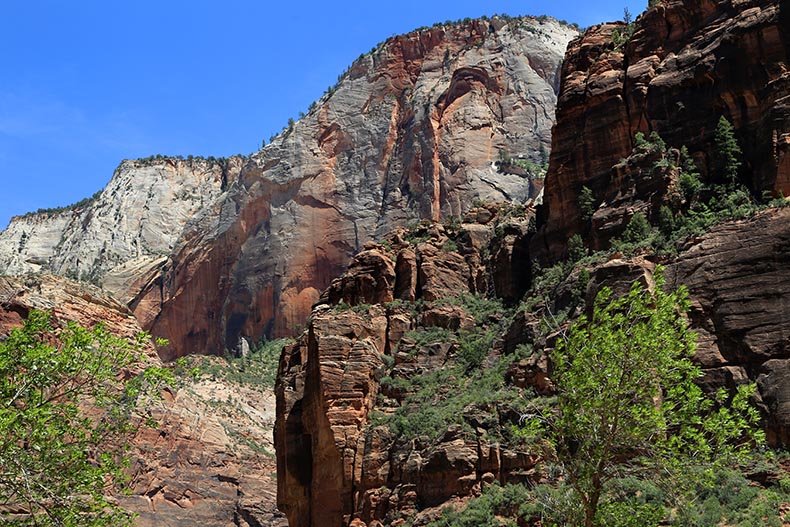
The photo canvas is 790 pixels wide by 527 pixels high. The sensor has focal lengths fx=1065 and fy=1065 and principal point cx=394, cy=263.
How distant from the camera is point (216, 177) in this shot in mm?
194250

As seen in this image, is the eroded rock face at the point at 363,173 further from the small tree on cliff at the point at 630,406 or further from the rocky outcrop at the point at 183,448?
the small tree on cliff at the point at 630,406

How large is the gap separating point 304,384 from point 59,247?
138 m

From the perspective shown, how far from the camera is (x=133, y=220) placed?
186 m

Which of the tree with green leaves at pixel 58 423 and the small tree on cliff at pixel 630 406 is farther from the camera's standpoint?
the small tree on cliff at pixel 630 406

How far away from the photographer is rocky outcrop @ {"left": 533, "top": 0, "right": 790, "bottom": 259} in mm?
58719

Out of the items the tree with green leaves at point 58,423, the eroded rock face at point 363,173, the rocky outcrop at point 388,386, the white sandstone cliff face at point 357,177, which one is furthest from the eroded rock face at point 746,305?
the eroded rock face at point 363,173

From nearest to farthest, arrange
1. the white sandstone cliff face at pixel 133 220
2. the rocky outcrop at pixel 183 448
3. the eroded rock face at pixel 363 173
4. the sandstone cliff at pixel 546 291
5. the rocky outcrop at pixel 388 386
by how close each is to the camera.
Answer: the sandstone cliff at pixel 546 291
the rocky outcrop at pixel 388 386
the rocky outcrop at pixel 183 448
the eroded rock face at pixel 363 173
the white sandstone cliff face at pixel 133 220

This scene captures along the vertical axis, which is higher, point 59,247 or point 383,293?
point 59,247

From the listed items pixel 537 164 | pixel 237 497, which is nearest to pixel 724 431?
pixel 237 497

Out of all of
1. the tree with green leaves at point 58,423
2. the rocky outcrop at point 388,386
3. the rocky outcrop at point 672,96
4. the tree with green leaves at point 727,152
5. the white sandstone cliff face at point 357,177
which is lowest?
the tree with green leaves at point 58,423

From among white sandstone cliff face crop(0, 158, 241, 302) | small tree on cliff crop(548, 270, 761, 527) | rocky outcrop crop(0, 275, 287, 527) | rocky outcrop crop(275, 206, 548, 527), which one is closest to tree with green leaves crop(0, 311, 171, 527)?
small tree on cliff crop(548, 270, 761, 527)

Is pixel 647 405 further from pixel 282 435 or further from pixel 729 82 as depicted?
pixel 282 435

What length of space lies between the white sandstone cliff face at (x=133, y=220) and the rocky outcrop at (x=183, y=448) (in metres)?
58.5

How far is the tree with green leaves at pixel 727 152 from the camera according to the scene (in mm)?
58719
